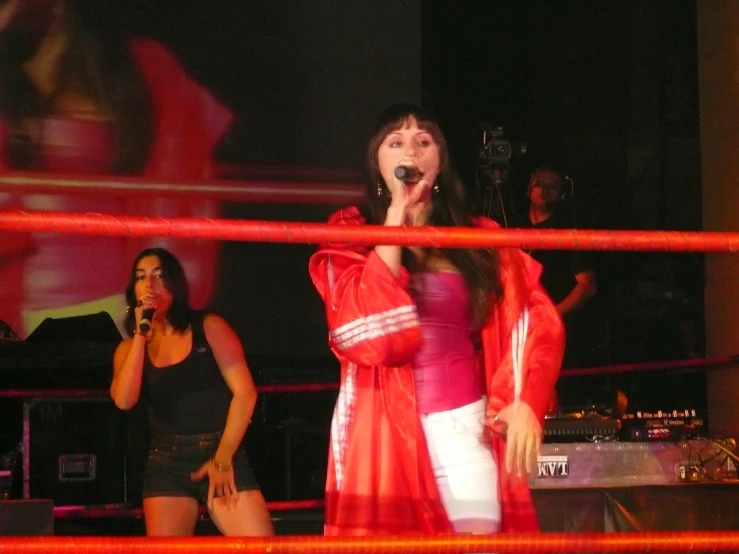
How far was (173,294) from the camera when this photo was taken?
11.6 feet

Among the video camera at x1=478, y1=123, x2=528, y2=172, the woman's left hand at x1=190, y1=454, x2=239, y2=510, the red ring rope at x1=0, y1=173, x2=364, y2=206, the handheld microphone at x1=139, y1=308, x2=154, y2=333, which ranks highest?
the red ring rope at x1=0, y1=173, x2=364, y2=206

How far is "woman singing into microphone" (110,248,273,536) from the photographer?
3279 mm

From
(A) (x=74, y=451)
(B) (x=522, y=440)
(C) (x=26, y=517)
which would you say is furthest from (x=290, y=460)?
(B) (x=522, y=440)

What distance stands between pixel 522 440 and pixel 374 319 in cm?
34

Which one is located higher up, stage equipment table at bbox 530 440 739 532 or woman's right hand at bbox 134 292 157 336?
woman's right hand at bbox 134 292 157 336

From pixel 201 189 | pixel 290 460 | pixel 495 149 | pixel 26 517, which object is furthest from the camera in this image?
pixel 201 189

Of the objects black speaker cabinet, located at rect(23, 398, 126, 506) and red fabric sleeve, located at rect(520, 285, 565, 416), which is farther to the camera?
black speaker cabinet, located at rect(23, 398, 126, 506)

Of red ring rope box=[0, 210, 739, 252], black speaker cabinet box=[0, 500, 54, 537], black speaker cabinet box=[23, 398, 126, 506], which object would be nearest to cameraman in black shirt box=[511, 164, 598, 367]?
black speaker cabinet box=[23, 398, 126, 506]

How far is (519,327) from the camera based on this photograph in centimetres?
223

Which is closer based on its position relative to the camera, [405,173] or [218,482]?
[405,173]

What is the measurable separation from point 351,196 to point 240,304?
0.81 meters

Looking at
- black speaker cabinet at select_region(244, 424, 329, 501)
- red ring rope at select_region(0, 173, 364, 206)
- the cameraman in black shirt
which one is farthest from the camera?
red ring rope at select_region(0, 173, 364, 206)

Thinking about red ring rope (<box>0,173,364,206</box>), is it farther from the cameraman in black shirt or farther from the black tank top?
the black tank top

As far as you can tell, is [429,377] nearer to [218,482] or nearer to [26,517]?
[218,482]
